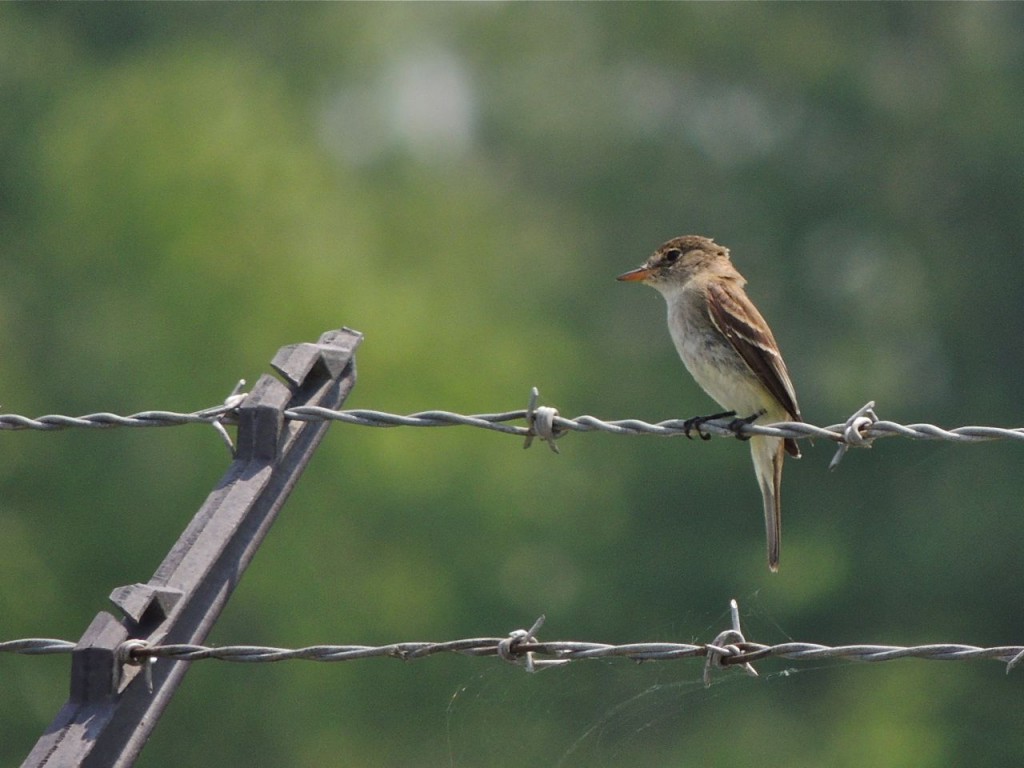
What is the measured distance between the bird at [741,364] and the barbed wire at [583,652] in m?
2.81

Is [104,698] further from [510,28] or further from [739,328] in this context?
[510,28]

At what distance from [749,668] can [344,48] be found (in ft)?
129

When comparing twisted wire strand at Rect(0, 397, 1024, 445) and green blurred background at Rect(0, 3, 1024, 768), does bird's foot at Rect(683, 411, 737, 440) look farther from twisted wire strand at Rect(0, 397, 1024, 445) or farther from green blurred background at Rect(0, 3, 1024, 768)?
green blurred background at Rect(0, 3, 1024, 768)

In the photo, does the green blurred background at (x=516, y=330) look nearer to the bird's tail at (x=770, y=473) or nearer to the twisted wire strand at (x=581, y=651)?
the bird's tail at (x=770, y=473)

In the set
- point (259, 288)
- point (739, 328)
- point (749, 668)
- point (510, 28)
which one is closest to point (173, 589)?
point (749, 668)

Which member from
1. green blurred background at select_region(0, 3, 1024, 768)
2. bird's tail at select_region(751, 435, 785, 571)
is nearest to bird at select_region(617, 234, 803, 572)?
bird's tail at select_region(751, 435, 785, 571)

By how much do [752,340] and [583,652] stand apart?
327 centimetres

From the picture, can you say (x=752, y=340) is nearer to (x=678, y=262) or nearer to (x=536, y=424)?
(x=678, y=262)

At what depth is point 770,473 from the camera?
677 centimetres

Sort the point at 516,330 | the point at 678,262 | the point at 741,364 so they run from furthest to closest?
the point at 516,330
the point at 678,262
the point at 741,364

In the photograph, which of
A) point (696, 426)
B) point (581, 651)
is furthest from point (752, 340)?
point (581, 651)

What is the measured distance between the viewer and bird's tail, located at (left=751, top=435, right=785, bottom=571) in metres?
6.59

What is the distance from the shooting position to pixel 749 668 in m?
3.65

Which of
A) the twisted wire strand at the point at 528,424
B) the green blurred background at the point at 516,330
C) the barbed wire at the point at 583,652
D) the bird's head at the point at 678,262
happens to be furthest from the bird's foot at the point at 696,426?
the green blurred background at the point at 516,330
